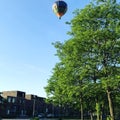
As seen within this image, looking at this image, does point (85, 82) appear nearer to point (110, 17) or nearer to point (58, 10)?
point (110, 17)

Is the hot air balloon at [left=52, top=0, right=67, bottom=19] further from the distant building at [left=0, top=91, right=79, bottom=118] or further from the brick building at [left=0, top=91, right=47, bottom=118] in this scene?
the brick building at [left=0, top=91, right=47, bottom=118]

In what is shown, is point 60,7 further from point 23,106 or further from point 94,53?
point 23,106

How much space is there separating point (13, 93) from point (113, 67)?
78377 millimetres

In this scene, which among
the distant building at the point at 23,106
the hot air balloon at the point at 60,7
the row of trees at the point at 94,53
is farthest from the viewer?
the distant building at the point at 23,106

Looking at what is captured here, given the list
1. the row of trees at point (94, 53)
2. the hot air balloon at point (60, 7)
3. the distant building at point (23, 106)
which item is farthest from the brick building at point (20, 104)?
the hot air balloon at point (60, 7)

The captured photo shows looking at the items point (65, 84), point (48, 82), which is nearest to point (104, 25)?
point (65, 84)

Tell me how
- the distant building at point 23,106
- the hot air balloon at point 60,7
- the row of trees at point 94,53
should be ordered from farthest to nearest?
1. the distant building at point 23,106
2. the row of trees at point 94,53
3. the hot air balloon at point 60,7

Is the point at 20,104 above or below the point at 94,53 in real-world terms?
above

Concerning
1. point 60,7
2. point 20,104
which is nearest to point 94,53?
point 60,7

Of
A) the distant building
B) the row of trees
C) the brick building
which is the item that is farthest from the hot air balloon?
the brick building

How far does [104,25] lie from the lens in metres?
29.4

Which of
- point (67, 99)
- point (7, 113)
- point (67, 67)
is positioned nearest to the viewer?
point (67, 67)

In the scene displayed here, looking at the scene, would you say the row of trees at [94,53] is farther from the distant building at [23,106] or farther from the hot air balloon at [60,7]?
the distant building at [23,106]

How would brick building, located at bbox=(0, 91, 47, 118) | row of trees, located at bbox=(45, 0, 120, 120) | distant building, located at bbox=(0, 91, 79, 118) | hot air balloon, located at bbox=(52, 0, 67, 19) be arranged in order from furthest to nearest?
1. brick building, located at bbox=(0, 91, 47, 118)
2. distant building, located at bbox=(0, 91, 79, 118)
3. row of trees, located at bbox=(45, 0, 120, 120)
4. hot air balloon, located at bbox=(52, 0, 67, 19)
